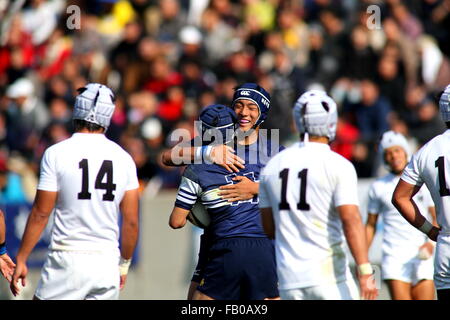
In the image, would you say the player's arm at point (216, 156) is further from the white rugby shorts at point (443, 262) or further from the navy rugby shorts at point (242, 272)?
the white rugby shorts at point (443, 262)

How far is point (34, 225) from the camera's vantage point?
7648mm

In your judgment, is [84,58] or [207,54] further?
[84,58]

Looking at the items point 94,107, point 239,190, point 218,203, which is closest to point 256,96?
point 239,190

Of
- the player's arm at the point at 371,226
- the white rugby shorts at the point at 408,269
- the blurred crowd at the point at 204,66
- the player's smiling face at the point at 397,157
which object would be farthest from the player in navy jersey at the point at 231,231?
the blurred crowd at the point at 204,66

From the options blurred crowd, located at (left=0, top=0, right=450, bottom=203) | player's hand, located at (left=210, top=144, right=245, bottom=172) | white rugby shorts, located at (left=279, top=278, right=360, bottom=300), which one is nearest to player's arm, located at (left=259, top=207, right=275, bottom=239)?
white rugby shorts, located at (left=279, top=278, right=360, bottom=300)

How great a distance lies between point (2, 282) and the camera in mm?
14703

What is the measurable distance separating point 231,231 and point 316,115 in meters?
1.53

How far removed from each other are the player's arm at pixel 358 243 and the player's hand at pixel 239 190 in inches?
53.5

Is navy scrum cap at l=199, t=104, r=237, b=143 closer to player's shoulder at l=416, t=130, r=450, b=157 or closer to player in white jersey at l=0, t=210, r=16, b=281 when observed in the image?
player's shoulder at l=416, t=130, r=450, b=157

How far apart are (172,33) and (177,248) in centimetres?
586

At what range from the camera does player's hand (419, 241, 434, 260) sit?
10258mm

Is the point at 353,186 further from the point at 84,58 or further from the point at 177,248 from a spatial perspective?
the point at 84,58

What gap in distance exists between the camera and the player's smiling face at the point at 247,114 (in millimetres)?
8461

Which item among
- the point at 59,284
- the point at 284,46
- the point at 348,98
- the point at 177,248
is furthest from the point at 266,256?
the point at 284,46
